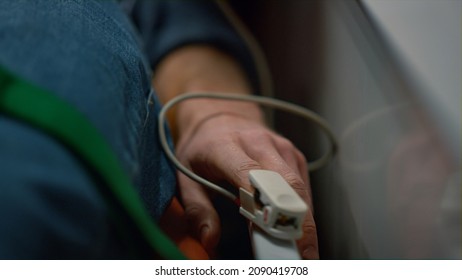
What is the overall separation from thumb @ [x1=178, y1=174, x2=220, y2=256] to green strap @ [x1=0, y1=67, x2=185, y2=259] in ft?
0.50

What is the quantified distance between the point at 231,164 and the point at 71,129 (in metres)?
0.17

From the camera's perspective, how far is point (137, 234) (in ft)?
0.80

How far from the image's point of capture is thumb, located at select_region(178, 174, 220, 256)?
1.27 ft

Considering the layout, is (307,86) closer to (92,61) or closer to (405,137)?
(405,137)

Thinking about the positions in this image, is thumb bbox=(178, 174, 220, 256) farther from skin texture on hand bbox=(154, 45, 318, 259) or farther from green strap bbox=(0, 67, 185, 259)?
green strap bbox=(0, 67, 185, 259)

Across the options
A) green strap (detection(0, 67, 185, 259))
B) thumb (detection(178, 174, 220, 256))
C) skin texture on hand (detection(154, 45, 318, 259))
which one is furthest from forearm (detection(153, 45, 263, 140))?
green strap (detection(0, 67, 185, 259))

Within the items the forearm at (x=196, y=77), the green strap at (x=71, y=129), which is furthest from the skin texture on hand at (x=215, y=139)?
the green strap at (x=71, y=129)

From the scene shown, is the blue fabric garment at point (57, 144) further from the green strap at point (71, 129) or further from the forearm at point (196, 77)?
the forearm at point (196, 77)

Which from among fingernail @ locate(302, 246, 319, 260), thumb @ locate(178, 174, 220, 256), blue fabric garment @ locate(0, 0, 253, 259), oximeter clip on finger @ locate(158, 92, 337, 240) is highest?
blue fabric garment @ locate(0, 0, 253, 259)

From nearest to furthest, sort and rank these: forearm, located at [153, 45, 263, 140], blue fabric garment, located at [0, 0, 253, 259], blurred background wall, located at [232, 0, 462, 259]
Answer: blue fabric garment, located at [0, 0, 253, 259] → blurred background wall, located at [232, 0, 462, 259] → forearm, located at [153, 45, 263, 140]

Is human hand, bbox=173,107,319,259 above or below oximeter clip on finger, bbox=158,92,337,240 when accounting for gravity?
below

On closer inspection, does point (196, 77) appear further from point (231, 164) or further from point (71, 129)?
point (71, 129)

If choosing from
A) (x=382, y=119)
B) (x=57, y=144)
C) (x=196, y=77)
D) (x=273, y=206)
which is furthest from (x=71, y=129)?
(x=196, y=77)
